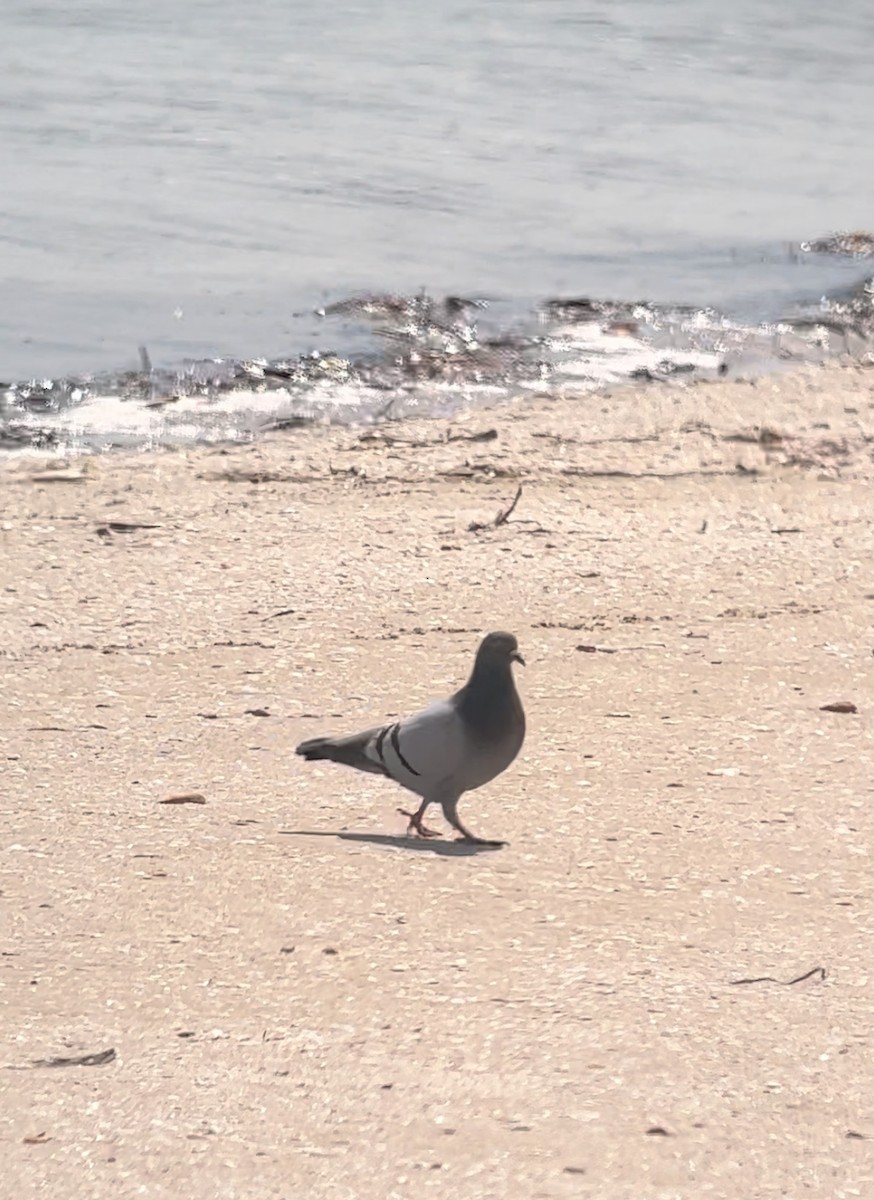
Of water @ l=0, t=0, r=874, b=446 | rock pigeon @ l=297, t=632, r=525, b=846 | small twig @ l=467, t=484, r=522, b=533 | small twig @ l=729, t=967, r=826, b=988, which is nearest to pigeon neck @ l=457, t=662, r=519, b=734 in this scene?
rock pigeon @ l=297, t=632, r=525, b=846

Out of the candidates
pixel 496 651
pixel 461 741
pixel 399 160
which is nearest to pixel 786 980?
pixel 461 741

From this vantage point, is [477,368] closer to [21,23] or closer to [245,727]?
[245,727]

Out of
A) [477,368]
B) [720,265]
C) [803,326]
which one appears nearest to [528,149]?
[720,265]

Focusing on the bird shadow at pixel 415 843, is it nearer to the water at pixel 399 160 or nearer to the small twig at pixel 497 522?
the small twig at pixel 497 522

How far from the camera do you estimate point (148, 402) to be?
10289 mm

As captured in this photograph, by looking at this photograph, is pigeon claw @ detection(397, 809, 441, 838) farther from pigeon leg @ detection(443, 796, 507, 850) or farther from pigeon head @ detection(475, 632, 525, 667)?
pigeon head @ detection(475, 632, 525, 667)

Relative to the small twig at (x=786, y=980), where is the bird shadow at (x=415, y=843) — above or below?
below

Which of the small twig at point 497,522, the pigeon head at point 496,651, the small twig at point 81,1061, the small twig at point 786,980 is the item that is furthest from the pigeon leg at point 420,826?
the small twig at point 497,522

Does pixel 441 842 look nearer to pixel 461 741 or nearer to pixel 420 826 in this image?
pixel 420 826

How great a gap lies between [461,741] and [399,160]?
12.0 metres

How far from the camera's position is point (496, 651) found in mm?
5117

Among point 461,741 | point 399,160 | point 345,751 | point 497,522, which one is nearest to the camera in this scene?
point 461,741

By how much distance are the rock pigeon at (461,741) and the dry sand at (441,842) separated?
5.7 inches

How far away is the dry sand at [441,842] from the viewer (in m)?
3.65
